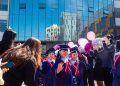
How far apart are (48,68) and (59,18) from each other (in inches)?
1514

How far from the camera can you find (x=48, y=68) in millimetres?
9586

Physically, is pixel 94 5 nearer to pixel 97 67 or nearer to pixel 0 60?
pixel 97 67

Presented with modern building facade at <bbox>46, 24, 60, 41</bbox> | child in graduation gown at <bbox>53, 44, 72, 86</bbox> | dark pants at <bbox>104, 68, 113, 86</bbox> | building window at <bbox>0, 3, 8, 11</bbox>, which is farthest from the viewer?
modern building facade at <bbox>46, 24, 60, 41</bbox>

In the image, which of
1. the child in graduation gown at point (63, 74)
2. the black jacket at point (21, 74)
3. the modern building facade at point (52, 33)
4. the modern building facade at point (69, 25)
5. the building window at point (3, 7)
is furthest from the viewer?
the modern building facade at point (69, 25)

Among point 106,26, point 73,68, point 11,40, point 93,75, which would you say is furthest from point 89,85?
point 106,26

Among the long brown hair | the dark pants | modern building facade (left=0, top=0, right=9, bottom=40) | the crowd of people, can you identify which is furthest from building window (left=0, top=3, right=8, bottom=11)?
the long brown hair

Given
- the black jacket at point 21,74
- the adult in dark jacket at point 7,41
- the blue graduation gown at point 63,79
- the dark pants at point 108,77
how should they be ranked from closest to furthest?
the black jacket at point 21,74
the adult in dark jacket at point 7,41
the blue graduation gown at point 63,79
the dark pants at point 108,77

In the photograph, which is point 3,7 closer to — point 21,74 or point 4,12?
point 4,12

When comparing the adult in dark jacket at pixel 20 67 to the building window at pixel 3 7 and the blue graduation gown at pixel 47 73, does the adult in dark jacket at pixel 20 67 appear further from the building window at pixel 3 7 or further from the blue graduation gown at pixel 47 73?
the building window at pixel 3 7

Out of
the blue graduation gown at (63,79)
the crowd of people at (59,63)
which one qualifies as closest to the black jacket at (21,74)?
the crowd of people at (59,63)

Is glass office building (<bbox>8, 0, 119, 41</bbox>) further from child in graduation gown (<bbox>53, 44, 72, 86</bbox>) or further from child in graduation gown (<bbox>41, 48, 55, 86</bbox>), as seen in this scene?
child in graduation gown (<bbox>53, 44, 72, 86</bbox>)

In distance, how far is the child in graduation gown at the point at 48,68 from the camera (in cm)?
933

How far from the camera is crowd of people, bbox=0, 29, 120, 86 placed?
5164 mm

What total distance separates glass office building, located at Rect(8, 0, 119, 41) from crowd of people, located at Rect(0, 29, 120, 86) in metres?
36.0
